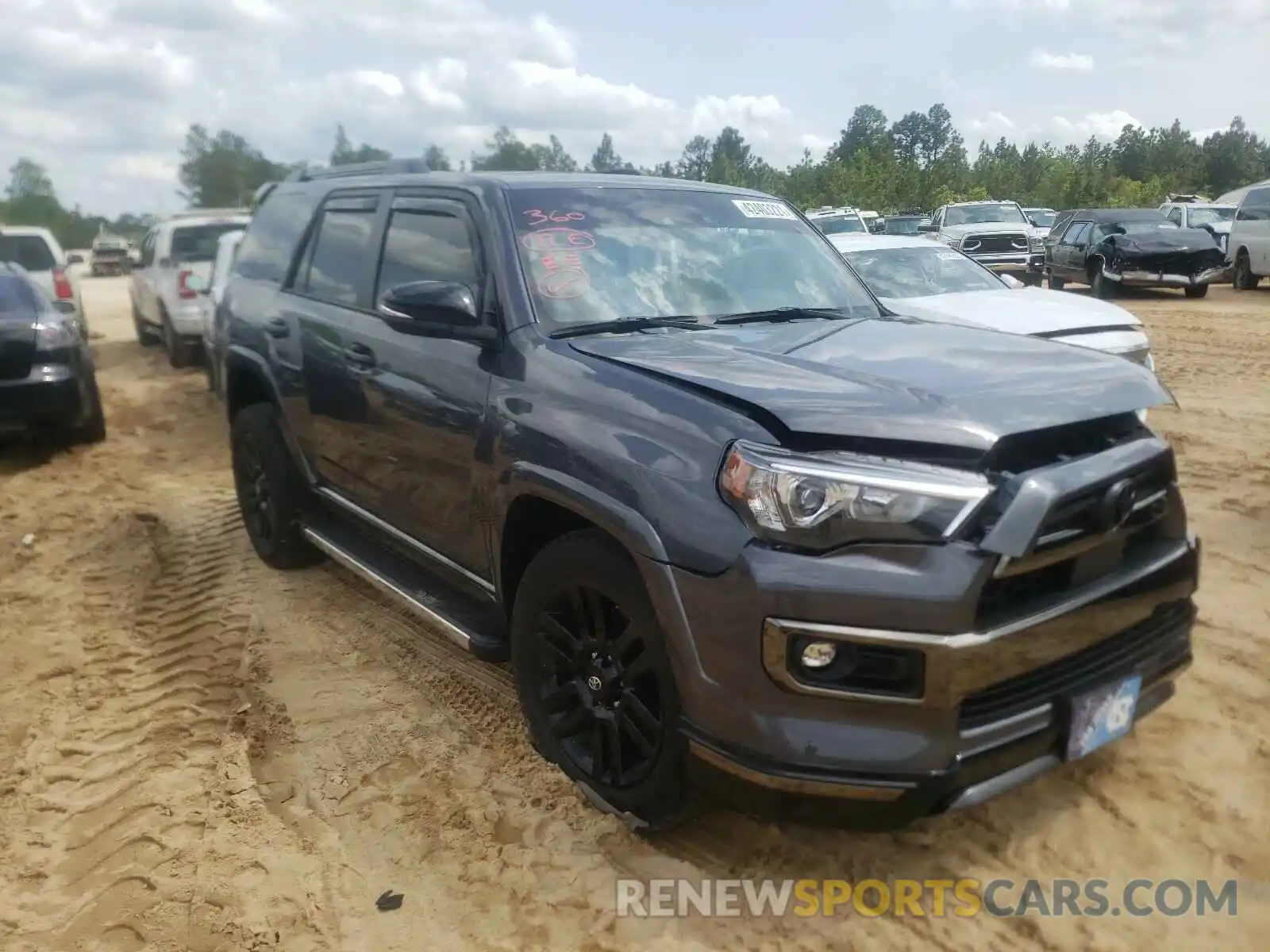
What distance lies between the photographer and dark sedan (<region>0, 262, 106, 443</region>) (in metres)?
→ 7.64

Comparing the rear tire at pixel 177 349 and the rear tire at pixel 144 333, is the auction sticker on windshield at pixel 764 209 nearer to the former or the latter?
the rear tire at pixel 177 349

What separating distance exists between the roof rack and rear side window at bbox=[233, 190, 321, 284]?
0.43 feet

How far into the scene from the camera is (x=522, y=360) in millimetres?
3195

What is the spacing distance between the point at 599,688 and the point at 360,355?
186 centimetres

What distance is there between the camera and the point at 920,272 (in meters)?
8.39

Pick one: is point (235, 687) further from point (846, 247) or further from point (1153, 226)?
point (1153, 226)

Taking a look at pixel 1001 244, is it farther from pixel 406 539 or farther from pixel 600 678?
pixel 600 678

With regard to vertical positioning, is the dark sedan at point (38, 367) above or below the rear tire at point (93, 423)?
above

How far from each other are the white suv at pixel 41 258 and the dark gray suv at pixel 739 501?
10.3m

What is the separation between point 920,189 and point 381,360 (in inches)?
1905

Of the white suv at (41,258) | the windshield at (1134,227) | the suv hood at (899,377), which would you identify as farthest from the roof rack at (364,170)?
the windshield at (1134,227)

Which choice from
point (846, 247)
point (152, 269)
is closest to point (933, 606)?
point (846, 247)

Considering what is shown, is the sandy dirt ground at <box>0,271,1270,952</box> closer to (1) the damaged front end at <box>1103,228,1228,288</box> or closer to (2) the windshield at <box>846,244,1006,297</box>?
(2) the windshield at <box>846,244,1006,297</box>

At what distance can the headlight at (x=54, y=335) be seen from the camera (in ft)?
25.5
